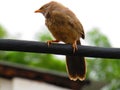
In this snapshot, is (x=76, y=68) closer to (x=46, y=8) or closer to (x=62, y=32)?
(x=62, y=32)

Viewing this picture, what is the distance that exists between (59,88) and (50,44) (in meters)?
11.8

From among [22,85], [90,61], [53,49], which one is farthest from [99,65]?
[53,49]

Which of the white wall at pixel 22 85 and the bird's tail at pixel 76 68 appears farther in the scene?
the white wall at pixel 22 85

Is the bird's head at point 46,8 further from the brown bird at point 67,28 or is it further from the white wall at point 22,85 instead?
the white wall at point 22,85

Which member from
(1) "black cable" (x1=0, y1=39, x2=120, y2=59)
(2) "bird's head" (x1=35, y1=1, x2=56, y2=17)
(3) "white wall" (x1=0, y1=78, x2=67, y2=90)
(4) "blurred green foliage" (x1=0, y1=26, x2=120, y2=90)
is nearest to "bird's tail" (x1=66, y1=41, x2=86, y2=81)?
(2) "bird's head" (x1=35, y1=1, x2=56, y2=17)

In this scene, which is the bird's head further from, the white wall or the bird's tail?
the white wall

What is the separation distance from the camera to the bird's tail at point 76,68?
17.5 ft

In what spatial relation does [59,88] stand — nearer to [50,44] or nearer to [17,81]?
[17,81]

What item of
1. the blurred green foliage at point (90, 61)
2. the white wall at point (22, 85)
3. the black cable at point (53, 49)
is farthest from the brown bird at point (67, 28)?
the blurred green foliage at point (90, 61)

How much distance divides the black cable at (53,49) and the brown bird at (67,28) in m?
1.05

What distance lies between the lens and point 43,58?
76.6 feet

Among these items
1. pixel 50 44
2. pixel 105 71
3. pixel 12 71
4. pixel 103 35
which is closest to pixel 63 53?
pixel 50 44

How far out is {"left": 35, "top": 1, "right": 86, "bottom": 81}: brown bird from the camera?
531 cm

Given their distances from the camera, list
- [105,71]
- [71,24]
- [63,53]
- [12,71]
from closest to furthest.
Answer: [63,53] → [71,24] → [12,71] → [105,71]
